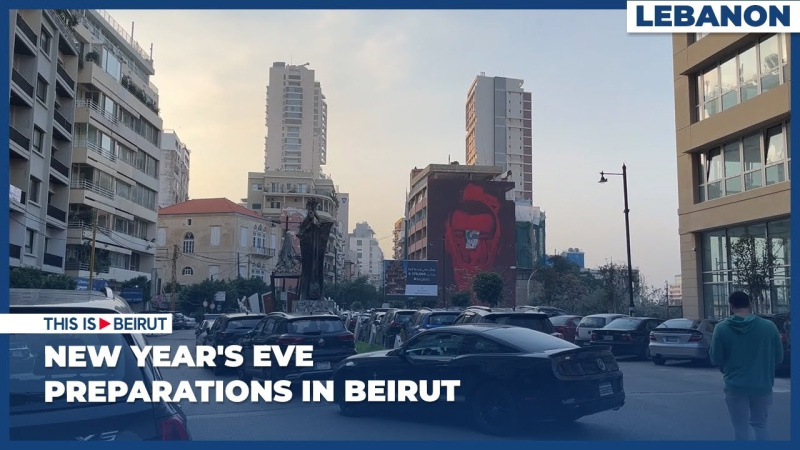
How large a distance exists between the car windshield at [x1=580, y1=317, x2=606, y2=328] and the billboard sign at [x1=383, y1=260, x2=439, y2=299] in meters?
37.0

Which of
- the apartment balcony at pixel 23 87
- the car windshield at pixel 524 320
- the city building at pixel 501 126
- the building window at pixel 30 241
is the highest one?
the city building at pixel 501 126

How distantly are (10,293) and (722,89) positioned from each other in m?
25.0

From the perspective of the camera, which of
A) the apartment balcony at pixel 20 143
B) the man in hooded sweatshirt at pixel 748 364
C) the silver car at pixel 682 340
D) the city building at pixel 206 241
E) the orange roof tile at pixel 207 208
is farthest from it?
the orange roof tile at pixel 207 208

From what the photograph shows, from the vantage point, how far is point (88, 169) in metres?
48.2

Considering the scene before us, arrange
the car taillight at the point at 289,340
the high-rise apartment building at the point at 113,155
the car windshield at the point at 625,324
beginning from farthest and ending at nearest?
the high-rise apartment building at the point at 113,155
the car windshield at the point at 625,324
the car taillight at the point at 289,340

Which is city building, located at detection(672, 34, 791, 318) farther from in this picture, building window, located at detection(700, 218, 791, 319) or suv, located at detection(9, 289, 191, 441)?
suv, located at detection(9, 289, 191, 441)

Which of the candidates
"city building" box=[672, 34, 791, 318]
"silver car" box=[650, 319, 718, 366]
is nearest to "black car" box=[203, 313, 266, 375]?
"silver car" box=[650, 319, 718, 366]

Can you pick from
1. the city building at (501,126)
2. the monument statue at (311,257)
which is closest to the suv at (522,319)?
the monument statue at (311,257)

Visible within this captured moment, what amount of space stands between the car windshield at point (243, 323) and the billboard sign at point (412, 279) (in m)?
43.3

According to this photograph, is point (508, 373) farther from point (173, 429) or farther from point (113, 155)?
point (113, 155)

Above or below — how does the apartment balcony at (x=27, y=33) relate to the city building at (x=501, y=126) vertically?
below

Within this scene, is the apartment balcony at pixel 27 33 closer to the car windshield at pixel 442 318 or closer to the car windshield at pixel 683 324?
the car windshield at pixel 442 318

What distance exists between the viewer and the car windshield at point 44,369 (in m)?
4.39

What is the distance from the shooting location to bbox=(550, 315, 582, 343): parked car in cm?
2279
